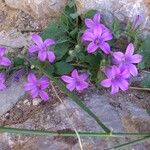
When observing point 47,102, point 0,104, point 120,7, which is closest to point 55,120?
point 47,102

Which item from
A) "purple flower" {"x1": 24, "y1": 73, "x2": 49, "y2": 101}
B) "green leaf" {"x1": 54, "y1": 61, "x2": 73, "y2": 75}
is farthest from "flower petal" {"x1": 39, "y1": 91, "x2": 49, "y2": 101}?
"green leaf" {"x1": 54, "y1": 61, "x2": 73, "y2": 75}

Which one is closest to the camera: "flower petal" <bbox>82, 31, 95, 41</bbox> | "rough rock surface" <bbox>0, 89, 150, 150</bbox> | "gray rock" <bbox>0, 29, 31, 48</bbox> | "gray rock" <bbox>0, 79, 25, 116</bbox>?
"rough rock surface" <bbox>0, 89, 150, 150</bbox>

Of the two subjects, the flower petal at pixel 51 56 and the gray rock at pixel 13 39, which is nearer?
the flower petal at pixel 51 56

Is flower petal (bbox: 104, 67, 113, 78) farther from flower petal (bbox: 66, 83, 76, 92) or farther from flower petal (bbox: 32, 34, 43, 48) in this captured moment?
flower petal (bbox: 32, 34, 43, 48)

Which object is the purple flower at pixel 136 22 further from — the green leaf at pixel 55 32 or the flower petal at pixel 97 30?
the green leaf at pixel 55 32

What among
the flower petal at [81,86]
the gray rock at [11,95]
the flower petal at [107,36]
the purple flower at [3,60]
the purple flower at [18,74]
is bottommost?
the gray rock at [11,95]

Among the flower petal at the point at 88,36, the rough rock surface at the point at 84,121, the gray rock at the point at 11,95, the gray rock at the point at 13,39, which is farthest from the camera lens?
the gray rock at the point at 13,39

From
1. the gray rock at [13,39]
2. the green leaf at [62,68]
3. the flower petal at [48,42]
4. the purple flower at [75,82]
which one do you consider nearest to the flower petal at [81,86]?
the purple flower at [75,82]

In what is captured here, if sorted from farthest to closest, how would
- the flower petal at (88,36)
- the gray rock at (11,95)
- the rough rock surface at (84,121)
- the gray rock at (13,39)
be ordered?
the gray rock at (13,39) < the gray rock at (11,95) < the flower petal at (88,36) < the rough rock surface at (84,121)
